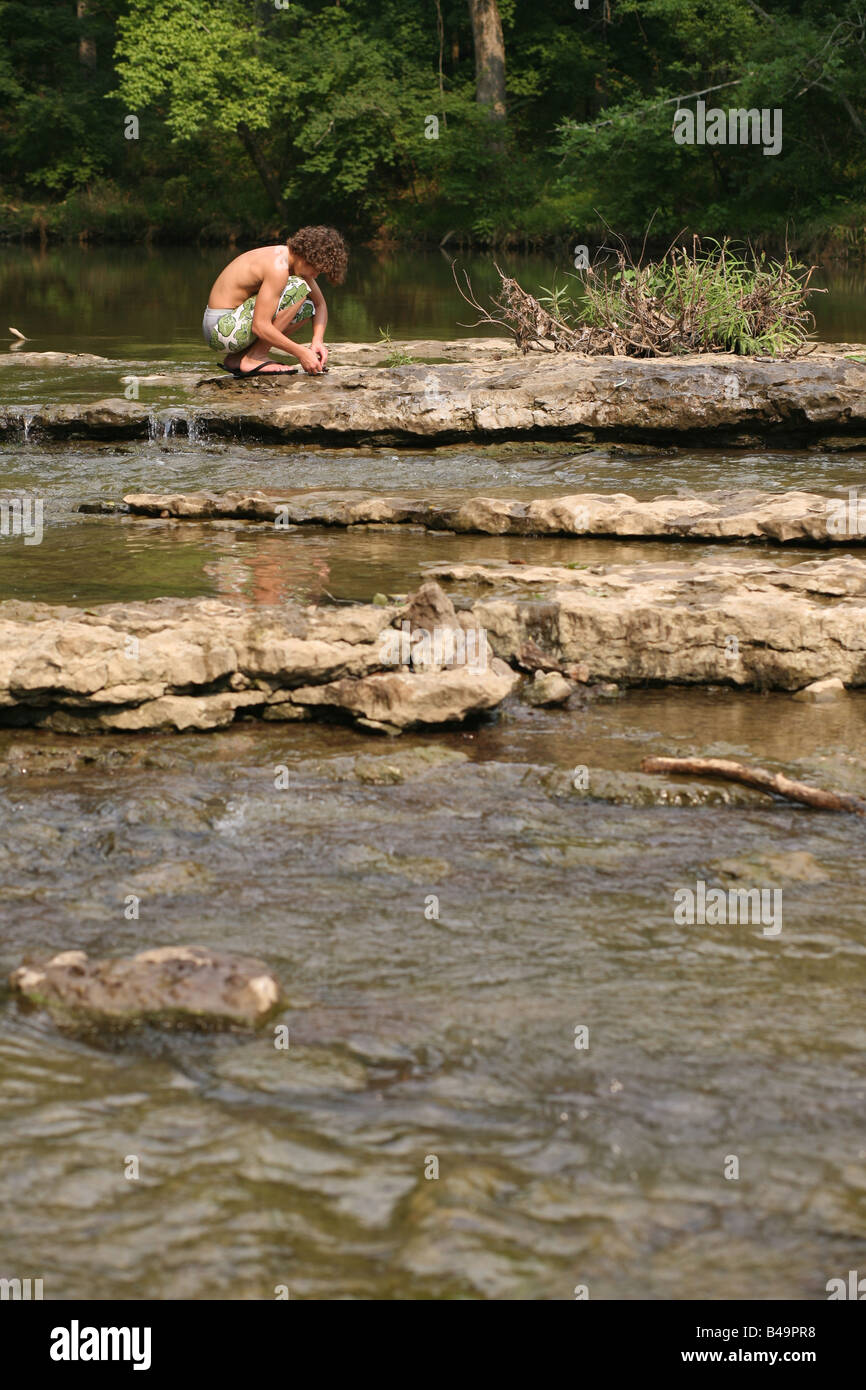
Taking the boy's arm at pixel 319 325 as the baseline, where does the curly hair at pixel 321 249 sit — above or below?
above

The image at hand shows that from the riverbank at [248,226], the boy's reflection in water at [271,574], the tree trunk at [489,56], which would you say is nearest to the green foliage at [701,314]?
the boy's reflection in water at [271,574]

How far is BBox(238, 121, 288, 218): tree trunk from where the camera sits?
115 ft

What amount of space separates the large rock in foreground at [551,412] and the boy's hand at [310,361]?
22.5 inches

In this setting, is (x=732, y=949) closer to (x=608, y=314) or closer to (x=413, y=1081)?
(x=413, y=1081)

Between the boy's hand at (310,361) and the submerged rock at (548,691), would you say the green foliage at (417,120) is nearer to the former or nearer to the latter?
the boy's hand at (310,361)

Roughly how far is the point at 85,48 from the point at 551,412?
37.2m

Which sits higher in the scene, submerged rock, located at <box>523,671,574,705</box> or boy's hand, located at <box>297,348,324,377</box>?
boy's hand, located at <box>297,348,324,377</box>

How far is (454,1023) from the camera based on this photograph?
295cm

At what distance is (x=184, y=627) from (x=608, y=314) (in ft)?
25.6

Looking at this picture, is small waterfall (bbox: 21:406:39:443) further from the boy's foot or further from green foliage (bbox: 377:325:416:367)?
green foliage (bbox: 377:325:416:367)

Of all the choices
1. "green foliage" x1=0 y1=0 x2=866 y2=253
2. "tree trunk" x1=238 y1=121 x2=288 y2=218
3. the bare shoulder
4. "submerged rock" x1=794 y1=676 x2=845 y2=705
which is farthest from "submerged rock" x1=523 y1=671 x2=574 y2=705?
"tree trunk" x1=238 y1=121 x2=288 y2=218

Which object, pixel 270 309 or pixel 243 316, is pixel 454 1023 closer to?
pixel 270 309

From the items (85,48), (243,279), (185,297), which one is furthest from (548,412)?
(85,48)

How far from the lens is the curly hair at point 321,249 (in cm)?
995
